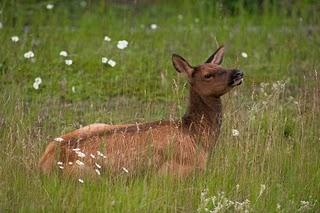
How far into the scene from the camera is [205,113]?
366 inches

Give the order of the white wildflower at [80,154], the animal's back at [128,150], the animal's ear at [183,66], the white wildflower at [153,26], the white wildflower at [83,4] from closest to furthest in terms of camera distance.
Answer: the white wildflower at [80,154] < the animal's back at [128,150] < the animal's ear at [183,66] < the white wildflower at [153,26] < the white wildflower at [83,4]

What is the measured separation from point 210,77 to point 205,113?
35cm

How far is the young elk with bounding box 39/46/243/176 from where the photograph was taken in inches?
328

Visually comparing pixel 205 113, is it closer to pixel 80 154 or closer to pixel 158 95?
pixel 80 154

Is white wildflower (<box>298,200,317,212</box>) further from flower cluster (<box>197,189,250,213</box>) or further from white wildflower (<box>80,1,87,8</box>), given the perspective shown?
white wildflower (<box>80,1,87,8</box>)

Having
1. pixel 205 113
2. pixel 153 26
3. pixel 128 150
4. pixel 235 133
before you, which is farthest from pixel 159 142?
pixel 153 26

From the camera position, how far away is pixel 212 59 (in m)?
9.53

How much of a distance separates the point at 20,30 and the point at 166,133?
19.5ft

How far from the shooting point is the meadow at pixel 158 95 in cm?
779

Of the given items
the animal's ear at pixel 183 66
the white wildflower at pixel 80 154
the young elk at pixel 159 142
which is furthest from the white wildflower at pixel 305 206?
the animal's ear at pixel 183 66

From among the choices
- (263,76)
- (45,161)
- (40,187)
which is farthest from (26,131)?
(263,76)

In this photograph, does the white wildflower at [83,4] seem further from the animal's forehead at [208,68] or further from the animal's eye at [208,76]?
the animal's eye at [208,76]

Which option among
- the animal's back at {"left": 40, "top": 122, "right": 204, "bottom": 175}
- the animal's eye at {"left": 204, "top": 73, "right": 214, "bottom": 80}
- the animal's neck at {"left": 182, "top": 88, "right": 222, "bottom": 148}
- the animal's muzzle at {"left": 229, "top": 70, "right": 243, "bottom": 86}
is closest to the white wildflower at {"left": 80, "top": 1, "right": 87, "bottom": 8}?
the animal's neck at {"left": 182, "top": 88, "right": 222, "bottom": 148}

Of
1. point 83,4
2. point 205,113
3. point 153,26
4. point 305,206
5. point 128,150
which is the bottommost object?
point 305,206
